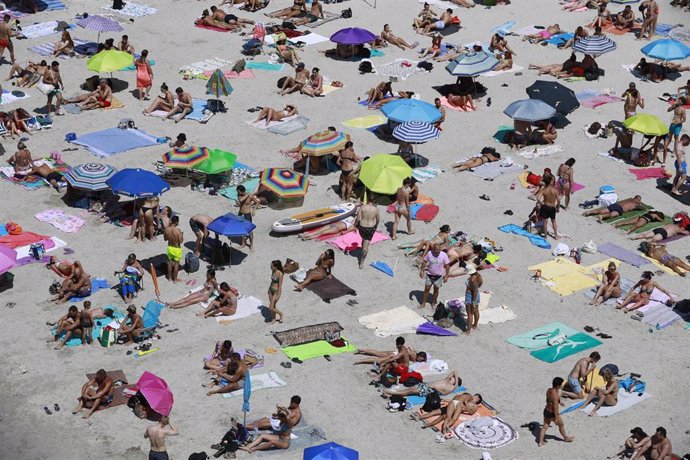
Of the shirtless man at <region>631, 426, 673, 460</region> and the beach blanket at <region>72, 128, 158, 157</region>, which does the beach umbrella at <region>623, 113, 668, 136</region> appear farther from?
the shirtless man at <region>631, 426, 673, 460</region>

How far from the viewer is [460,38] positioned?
4481 centimetres

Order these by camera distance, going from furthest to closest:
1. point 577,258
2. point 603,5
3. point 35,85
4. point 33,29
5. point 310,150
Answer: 1. point 603,5
2. point 33,29
3. point 35,85
4. point 310,150
5. point 577,258

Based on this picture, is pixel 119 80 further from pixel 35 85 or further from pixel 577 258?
pixel 577 258

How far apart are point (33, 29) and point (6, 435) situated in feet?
77.0

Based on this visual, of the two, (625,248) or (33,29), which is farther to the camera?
(33,29)

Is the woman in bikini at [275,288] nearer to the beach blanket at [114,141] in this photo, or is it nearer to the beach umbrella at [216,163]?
the beach umbrella at [216,163]

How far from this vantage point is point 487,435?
23.6m

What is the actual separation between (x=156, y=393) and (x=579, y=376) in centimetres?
857

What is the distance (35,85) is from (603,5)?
21.6m

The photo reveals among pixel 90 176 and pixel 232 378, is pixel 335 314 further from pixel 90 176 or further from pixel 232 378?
pixel 90 176

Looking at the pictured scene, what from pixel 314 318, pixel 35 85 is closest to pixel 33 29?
pixel 35 85

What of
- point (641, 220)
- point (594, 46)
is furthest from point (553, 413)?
point (594, 46)

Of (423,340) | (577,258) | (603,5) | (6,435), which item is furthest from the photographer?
(603,5)

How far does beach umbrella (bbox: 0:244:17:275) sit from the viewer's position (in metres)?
27.0
